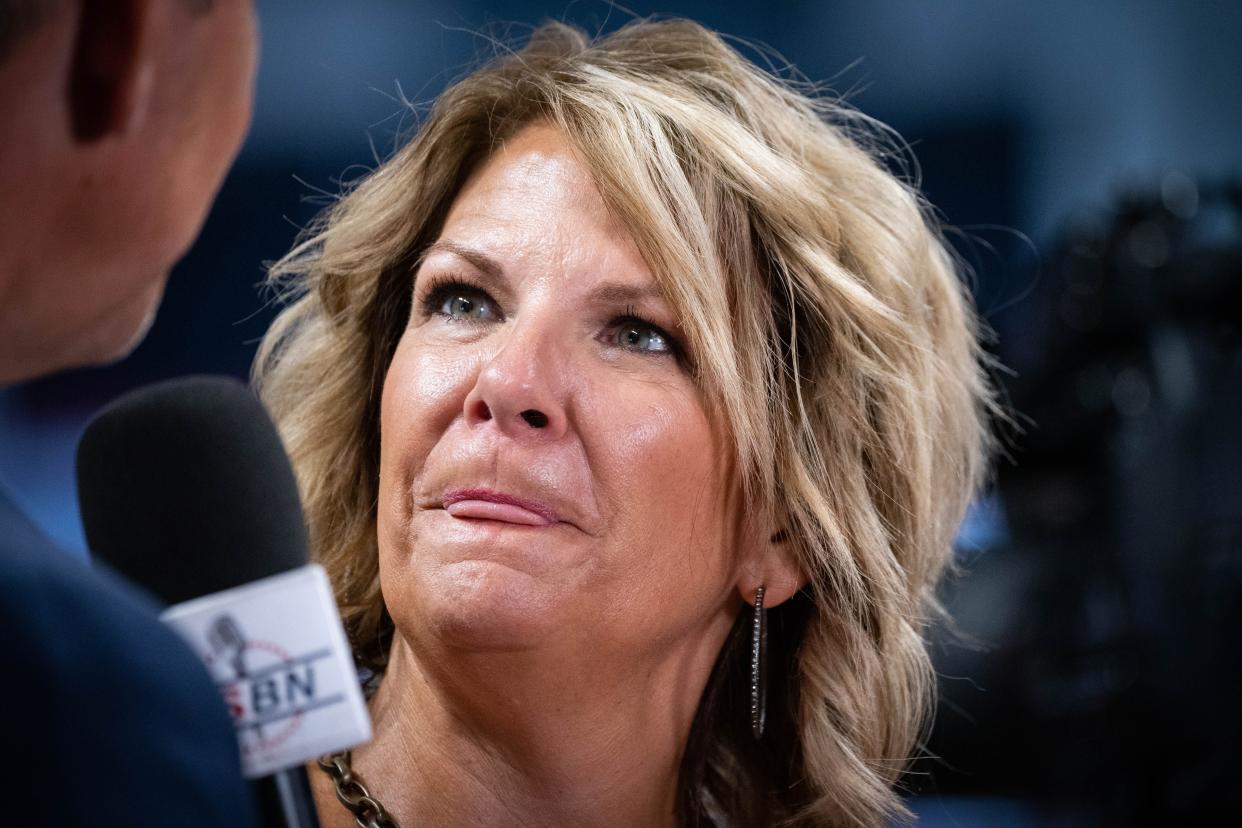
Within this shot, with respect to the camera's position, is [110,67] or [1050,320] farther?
[1050,320]

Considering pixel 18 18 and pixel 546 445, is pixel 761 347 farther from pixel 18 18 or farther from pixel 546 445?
pixel 18 18

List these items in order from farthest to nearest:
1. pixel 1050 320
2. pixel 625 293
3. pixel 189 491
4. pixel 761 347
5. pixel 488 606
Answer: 1. pixel 1050 320
2. pixel 761 347
3. pixel 625 293
4. pixel 488 606
5. pixel 189 491

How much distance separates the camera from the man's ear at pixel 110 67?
0.70 metres

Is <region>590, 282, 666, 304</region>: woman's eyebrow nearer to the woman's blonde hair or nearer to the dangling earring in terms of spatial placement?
the woman's blonde hair

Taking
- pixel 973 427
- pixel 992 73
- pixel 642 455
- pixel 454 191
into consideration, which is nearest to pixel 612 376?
pixel 642 455

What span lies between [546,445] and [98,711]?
92cm

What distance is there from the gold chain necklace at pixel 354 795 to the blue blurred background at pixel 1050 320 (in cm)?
119

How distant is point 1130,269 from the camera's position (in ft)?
11.9

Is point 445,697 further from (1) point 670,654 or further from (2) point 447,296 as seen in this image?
(2) point 447,296

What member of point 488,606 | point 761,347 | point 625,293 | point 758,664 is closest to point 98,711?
point 488,606

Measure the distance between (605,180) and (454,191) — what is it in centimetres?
28

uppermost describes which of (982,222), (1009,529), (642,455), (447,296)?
(447,296)

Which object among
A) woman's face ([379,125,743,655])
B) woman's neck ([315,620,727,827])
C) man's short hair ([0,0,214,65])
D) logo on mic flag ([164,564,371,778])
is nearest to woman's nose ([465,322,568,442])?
woman's face ([379,125,743,655])

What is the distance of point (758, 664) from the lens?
1.92m
